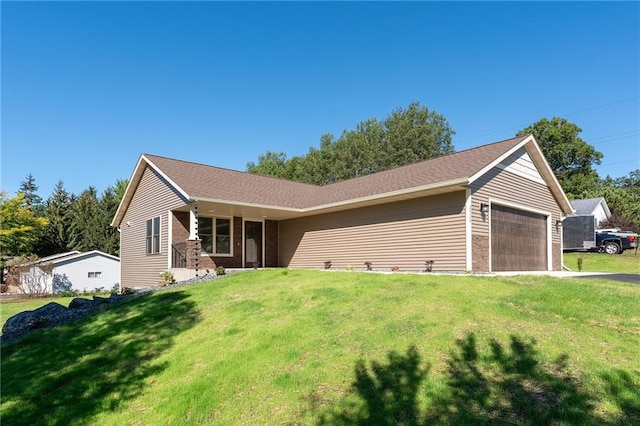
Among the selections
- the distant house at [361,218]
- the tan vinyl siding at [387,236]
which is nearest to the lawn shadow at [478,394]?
the distant house at [361,218]

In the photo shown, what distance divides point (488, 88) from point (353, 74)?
900 centimetres

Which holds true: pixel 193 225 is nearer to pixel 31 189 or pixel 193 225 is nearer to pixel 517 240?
pixel 517 240

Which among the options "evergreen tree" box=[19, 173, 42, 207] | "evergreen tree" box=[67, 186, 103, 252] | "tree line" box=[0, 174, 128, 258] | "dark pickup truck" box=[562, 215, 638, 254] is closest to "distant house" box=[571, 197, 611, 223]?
"dark pickup truck" box=[562, 215, 638, 254]

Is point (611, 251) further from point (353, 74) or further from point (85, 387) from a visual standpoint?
point (85, 387)

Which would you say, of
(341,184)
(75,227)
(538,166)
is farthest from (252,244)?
(75,227)

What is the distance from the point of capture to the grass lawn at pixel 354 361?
3.97 metres

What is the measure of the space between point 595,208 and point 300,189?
26.0 metres

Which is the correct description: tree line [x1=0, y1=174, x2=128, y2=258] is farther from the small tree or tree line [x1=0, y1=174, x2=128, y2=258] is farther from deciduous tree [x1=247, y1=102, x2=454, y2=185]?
deciduous tree [x1=247, y1=102, x2=454, y2=185]

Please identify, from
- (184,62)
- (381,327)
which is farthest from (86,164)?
(381,327)

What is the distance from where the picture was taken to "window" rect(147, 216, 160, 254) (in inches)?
656

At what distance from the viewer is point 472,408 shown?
3.77 meters

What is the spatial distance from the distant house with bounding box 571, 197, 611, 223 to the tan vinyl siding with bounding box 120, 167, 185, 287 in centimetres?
3085

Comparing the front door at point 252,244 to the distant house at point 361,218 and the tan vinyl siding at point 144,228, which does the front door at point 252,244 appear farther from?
the tan vinyl siding at point 144,228

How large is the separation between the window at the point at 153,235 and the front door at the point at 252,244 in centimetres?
366
